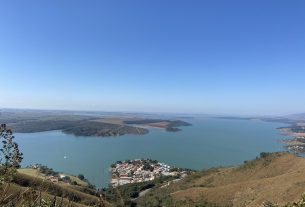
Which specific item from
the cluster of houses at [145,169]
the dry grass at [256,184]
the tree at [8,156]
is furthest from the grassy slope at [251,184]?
the tree at [8,156]

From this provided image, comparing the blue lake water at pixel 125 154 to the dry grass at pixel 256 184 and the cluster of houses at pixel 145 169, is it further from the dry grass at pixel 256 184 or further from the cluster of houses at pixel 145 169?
the dry grass at pixel 256 184

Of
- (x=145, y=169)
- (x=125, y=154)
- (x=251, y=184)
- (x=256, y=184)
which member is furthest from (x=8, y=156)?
(x=125, y=154)

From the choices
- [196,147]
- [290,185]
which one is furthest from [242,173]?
[196,147]

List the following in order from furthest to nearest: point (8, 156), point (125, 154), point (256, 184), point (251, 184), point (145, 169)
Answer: point (125, 154)
point (145, 169)
point (251, 184)
point (256, 184)
point (8, 156)

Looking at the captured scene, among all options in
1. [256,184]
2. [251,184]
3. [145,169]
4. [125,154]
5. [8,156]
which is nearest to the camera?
[8,156]

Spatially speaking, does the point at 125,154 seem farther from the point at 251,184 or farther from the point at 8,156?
the point at 8,156

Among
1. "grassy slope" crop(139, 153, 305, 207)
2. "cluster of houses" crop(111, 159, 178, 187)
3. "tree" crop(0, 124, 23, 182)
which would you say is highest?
"tree" crop(0, 124, 23, 182)

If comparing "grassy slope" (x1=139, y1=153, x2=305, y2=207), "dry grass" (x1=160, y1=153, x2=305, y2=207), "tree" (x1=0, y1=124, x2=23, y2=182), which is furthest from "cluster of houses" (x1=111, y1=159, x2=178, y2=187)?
"tree" (x1=0, y1=124, x2=23, y2=182)

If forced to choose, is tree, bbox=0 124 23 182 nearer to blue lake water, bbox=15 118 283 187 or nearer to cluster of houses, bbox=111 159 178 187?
cluster of houses, bbox=111 159 178 187

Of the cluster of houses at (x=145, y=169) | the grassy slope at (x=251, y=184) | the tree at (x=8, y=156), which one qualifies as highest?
the tree at (x=8, y=156)

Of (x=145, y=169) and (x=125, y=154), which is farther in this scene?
(x=125, y=154)
